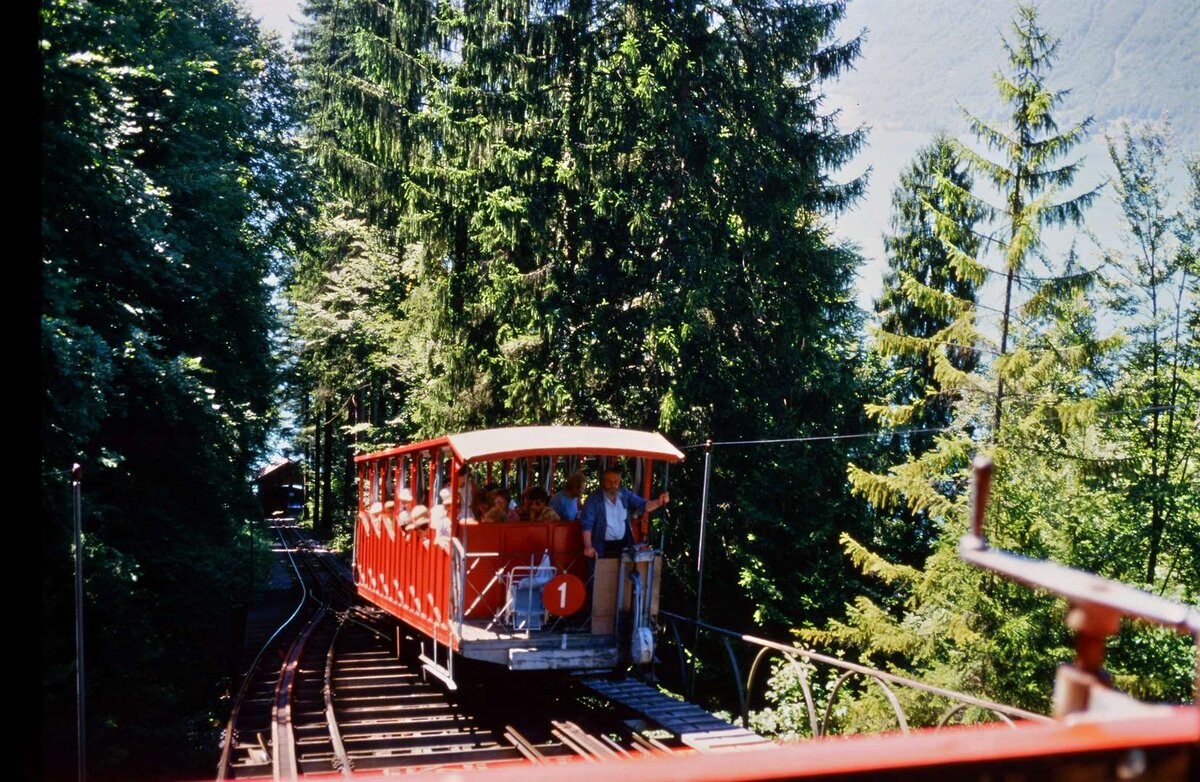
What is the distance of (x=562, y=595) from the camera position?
10758mm

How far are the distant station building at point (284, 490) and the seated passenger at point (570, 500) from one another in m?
54.5

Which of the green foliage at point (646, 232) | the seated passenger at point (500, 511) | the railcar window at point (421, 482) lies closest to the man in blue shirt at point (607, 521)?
the seated passenger at point (500, 511)

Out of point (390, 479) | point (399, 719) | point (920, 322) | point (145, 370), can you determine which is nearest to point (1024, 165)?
point (390, 479)

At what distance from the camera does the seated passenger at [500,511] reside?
11242mm

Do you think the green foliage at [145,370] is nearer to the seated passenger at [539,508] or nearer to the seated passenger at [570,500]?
the seated passenger at [539,508]

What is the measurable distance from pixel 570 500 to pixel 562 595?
4.33 ft

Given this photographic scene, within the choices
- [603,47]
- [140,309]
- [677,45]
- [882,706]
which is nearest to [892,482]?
[882,706]

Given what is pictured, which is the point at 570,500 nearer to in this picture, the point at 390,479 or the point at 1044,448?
the point at 390,479

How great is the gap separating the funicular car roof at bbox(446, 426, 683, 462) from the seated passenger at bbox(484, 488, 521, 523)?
73 cm

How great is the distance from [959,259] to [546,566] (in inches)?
402

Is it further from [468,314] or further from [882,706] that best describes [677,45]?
[882,706]

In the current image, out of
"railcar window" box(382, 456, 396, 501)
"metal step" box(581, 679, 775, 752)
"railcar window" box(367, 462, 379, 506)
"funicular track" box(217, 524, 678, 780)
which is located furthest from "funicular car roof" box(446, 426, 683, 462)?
"railcar window" box(367, 462, 379, 506)

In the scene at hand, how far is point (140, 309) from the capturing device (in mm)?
15008

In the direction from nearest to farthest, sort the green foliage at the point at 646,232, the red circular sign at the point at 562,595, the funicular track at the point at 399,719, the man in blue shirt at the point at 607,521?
the funicular track at the point at 399,719, the red circular sign at the point at 562,595, the man in blue shirt at the point at 607,521, the green foliage at the point at 646,232
